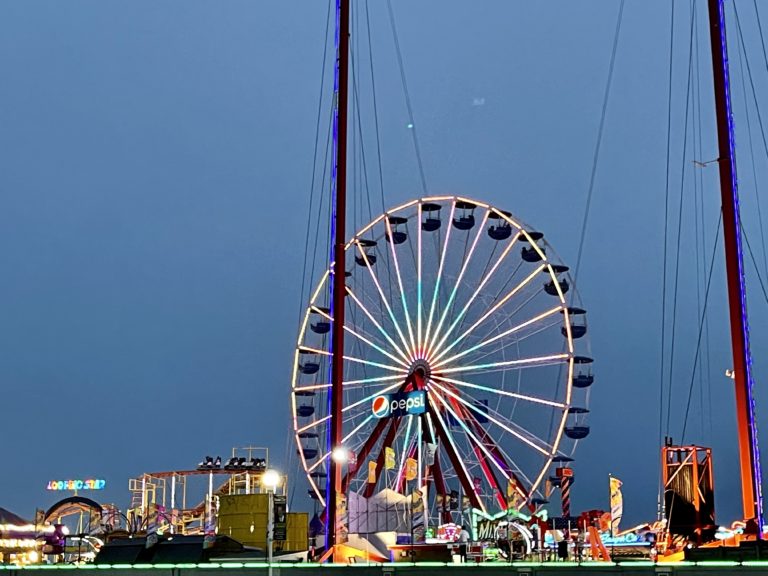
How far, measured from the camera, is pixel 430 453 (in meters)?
46.9

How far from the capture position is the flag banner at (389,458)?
156ft

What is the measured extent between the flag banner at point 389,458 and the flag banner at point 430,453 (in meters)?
1.49

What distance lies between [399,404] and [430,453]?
2.52 metres

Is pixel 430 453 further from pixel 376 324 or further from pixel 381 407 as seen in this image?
pixel 376 324

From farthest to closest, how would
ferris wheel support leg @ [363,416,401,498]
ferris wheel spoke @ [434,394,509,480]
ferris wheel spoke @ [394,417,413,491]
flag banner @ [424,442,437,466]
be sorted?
ferris wheel support leg @ [363,416,401,498] < ferris wheel spoke @ [394,417,413,491] < flag banner @ [424,442,437,466] < ferris wheel spoke @ [434,394,509,480]

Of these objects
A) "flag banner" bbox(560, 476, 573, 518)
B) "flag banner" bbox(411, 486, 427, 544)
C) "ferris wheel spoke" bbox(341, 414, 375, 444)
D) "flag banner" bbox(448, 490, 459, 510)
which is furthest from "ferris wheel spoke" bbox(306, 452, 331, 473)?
"flag banner" bbox(560, 476, 573, 518)

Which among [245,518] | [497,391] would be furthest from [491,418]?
[245,518]

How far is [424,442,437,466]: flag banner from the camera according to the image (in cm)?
4631

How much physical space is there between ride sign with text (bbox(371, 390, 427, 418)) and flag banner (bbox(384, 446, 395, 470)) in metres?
1.62

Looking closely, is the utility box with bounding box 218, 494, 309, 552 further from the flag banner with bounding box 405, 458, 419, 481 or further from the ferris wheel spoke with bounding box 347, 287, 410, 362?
the ferris wheel spoke with bounding box 347, 287, 410, 362

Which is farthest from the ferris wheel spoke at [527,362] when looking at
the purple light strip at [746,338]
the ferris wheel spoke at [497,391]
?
the purple light strip at [746,338]

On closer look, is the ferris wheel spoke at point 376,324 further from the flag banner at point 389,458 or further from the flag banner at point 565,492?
the flag banner at point 565,492

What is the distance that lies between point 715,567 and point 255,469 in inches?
1702

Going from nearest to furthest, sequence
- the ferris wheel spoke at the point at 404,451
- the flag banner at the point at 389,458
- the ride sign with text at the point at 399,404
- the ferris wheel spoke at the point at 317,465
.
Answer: the ride sign with text at the point at 399,404 < the flag banner at the point at 389,458 < the ferris wheel spoke at the point at 404,451 < the ferris wheel spoke at the point at 317,465
